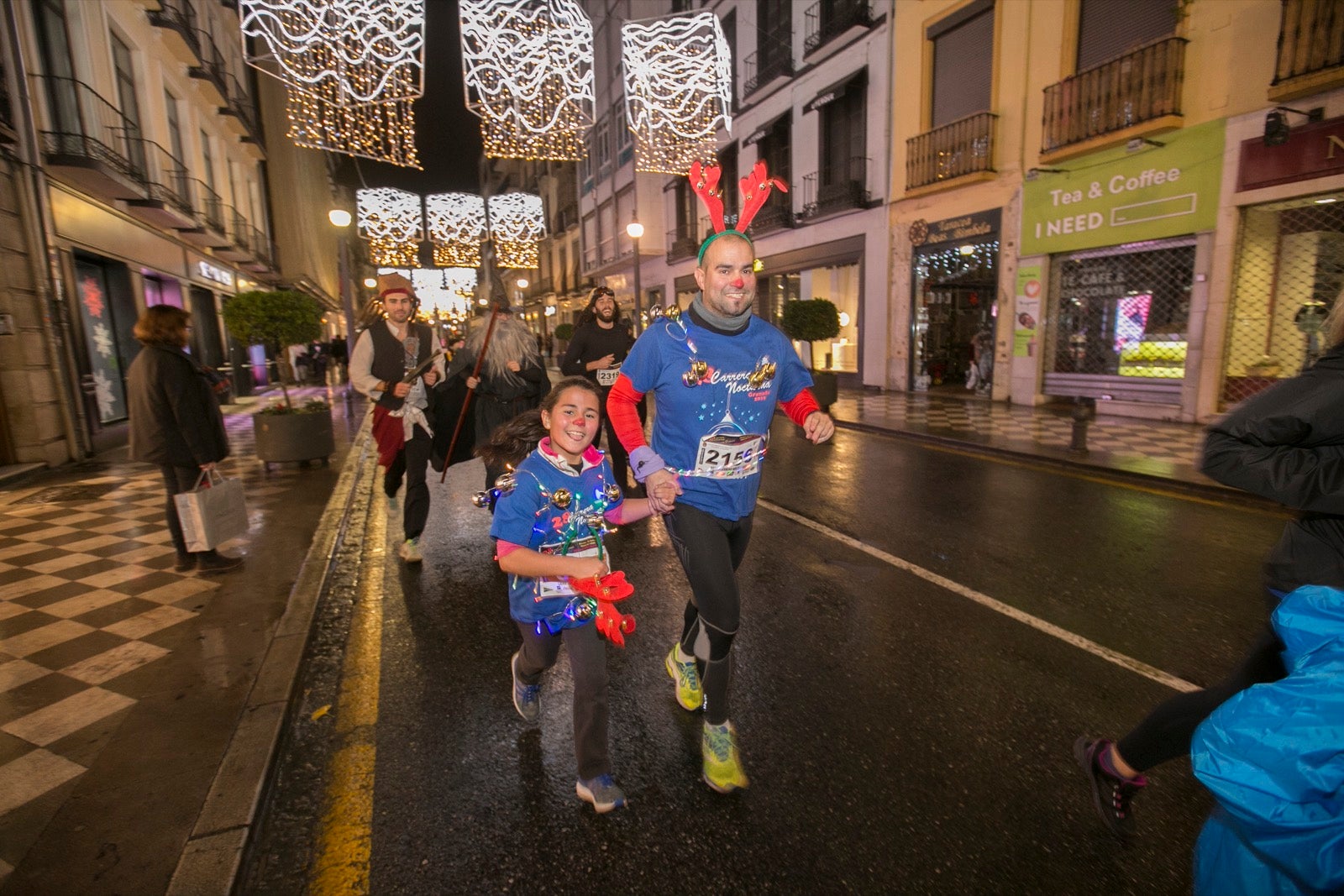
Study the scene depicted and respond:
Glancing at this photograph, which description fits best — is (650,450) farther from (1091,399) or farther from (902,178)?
(902,178)

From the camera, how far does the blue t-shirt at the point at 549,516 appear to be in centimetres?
232

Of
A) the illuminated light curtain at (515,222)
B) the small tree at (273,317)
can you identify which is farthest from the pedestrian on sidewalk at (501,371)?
the illuminated light curtain at (515,222)

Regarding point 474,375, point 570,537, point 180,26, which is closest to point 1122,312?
point 474,375

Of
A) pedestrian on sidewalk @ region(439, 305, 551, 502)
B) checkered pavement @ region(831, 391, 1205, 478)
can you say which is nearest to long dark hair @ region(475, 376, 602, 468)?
pedestrian on sidewalk @ region(439, 305, 551, 502)

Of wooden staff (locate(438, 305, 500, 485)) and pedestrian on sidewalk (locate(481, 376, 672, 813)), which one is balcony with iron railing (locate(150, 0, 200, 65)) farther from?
pedestrian on sidewalk (locate(481, 376, 672, 813))

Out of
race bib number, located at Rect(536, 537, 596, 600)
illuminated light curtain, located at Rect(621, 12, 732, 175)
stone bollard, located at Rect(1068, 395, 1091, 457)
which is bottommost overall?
stone bollard, located at Rect(1068, 395, 1091, 457)

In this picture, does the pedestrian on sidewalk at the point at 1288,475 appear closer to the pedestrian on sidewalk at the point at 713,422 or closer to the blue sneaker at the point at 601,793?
the pedestrian on sidewalk at the point at 713,422

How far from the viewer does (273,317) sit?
888 cm

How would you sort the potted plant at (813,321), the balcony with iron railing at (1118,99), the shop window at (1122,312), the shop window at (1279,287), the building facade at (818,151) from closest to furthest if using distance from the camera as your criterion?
1. the shop window at (1279,287)
2. the balcony with iron railing at (1118,99)
3. the shop window at (1122,312)
4. the potted plant at (813,321)
5. the building facade at (818,151)

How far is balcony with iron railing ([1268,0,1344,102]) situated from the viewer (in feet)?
29.5

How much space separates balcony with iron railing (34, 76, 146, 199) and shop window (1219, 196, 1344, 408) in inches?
715

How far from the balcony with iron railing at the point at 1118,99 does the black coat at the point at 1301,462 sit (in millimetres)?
12559

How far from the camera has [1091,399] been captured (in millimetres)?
13102

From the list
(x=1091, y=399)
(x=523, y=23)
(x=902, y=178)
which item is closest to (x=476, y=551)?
(x=523, y=23)
